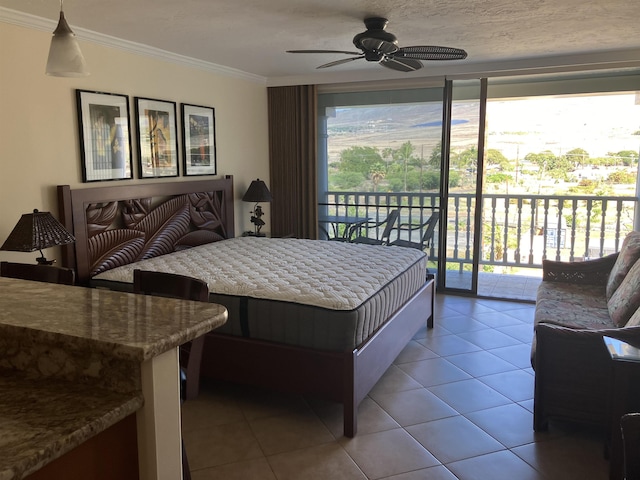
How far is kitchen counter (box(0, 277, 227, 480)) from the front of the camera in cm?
102

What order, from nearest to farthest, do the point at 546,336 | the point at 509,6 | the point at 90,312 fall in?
1. the point at 90,312
2. the point at 546,336
3. the point at 509,6

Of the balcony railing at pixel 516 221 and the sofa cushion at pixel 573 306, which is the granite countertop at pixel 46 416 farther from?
the balcony railing at pixel 516 221

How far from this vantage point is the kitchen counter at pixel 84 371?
40.3 inches

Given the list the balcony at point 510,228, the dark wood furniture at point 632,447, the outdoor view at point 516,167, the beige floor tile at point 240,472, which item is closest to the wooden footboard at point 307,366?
the beige floor tile at point 240,472

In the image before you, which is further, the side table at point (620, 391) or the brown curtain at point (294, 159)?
the brown curtain at point (294, 159)

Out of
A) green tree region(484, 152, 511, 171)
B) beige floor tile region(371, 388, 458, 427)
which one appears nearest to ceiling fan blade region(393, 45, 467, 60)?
beige floor tile region(371, 388, 458, 427)

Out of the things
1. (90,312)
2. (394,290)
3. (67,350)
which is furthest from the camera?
(394,290)

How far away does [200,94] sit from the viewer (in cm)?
488

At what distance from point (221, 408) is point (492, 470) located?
1.54 metres

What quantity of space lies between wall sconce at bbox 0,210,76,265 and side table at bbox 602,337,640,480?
2969 millimetres

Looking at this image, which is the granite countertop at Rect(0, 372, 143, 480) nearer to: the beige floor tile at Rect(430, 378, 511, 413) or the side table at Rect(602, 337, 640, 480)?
the side table at Rect(602, 337, 640, 480)

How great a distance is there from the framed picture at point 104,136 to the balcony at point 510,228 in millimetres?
2567

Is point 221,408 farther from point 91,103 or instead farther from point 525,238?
point 525,238

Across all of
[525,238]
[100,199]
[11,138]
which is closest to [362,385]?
[100,199]
